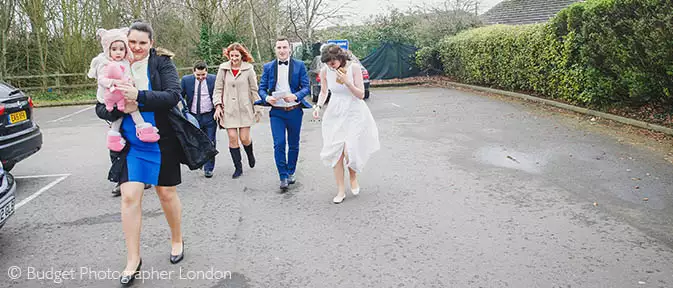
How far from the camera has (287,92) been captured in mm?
5902

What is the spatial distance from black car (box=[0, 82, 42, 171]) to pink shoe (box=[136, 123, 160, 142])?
3976 mm

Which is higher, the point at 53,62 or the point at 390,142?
the point at 53,62

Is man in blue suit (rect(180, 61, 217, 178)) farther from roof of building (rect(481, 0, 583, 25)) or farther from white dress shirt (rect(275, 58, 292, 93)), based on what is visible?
roof of building (rect(481, 0, 583, 25))

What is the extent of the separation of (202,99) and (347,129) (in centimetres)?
251

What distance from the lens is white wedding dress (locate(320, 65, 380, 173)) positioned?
548 centimetres

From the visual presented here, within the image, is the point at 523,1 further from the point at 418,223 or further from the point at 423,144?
the point at 418,223

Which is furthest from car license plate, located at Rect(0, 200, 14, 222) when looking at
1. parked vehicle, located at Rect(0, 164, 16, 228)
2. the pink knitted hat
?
the pink knitted hat

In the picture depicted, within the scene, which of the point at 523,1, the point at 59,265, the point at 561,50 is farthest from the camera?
the point at 523,1

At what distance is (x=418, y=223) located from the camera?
4781mm

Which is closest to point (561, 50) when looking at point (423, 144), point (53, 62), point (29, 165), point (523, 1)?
point (423, 144)

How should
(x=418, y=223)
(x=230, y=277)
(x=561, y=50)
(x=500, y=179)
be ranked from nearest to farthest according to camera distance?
(x=230, y=277)
(x=418, y=223)
(x=500, y=179)
(x=561, y=50)

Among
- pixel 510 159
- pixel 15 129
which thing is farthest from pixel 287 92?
pixel 15 129

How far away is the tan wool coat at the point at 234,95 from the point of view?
6.68 meters

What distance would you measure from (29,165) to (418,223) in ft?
22.7
